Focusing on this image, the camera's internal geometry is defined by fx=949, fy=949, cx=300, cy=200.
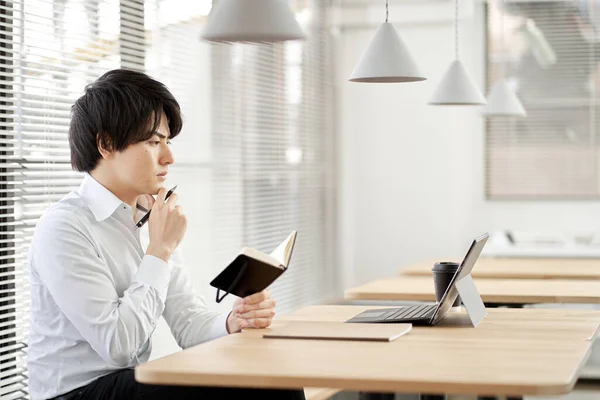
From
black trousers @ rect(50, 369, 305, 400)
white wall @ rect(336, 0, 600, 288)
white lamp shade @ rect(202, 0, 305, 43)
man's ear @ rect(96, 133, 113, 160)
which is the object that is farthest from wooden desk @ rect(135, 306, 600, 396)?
white wall @ rect(336, 0, 600, 288)

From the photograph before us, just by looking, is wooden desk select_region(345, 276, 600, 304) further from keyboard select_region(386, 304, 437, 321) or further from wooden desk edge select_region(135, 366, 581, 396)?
wooden desk edge select_region(135, 366, 581, 396)

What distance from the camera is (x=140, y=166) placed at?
2.53 meters

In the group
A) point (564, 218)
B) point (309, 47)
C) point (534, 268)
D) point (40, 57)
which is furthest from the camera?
point (564, 218)

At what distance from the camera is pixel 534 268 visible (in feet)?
14.5

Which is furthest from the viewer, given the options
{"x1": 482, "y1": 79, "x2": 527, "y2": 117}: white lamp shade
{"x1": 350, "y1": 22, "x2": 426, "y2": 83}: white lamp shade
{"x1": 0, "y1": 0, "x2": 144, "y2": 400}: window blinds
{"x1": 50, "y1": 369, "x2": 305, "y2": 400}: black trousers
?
{"x1": 482, "y1": 79, "x2": 527, "y2": 117}: white lamp shade

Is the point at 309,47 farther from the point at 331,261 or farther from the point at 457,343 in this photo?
the point at 457,343

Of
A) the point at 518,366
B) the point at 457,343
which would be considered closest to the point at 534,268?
the point at 457,343

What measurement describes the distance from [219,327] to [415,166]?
155 inches

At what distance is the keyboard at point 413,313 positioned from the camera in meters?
2.43

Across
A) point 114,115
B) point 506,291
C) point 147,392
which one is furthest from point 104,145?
point 506,291

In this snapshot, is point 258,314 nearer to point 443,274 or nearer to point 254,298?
point 254,298

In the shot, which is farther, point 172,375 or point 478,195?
point 478,195

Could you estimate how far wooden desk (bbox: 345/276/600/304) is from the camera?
3264mm

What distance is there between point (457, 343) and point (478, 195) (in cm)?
442
